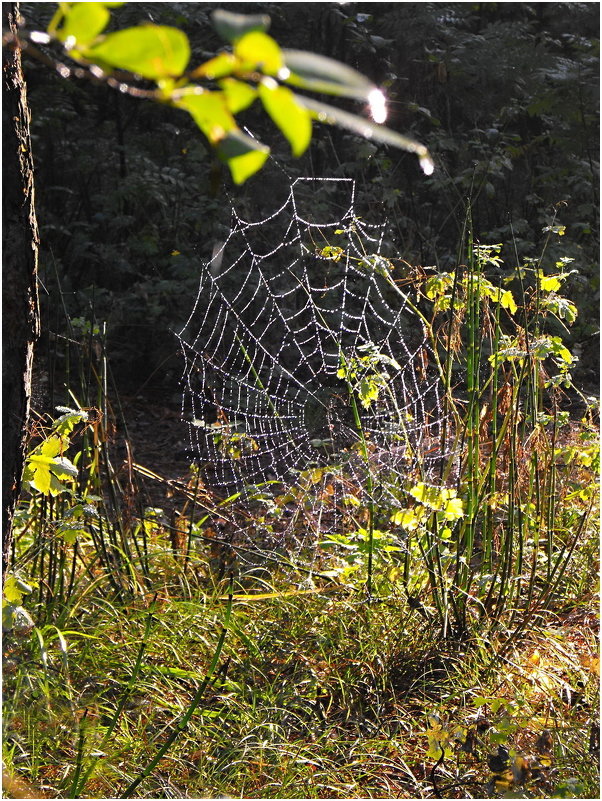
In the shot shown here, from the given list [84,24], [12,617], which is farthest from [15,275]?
[84,24]

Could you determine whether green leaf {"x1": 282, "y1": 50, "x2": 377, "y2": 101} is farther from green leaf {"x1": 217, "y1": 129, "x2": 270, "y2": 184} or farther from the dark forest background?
the dark forest background

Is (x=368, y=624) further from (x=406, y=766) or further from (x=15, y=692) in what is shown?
(x=15, y=692)

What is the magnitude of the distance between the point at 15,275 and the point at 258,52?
101 cm

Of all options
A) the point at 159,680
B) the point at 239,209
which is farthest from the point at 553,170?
the point at 159,680

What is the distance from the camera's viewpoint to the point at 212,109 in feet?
1.70

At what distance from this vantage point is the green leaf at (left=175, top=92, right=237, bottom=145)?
20.3 inches

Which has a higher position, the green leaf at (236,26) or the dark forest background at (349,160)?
the dark forest background at (349,160)

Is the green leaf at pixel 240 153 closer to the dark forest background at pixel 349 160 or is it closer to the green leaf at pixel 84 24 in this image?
the green leaf at pixel 84 24

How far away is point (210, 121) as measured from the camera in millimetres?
524

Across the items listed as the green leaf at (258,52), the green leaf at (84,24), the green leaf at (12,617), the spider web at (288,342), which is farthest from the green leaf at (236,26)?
the spider web at (288,342)

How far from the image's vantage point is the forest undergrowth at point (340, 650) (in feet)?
6.16

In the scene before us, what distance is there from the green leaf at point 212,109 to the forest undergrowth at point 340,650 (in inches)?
49.4

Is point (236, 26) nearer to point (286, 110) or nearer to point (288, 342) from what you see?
point (286, 110)

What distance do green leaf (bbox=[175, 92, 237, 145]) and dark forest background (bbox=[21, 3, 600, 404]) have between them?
5.10m
